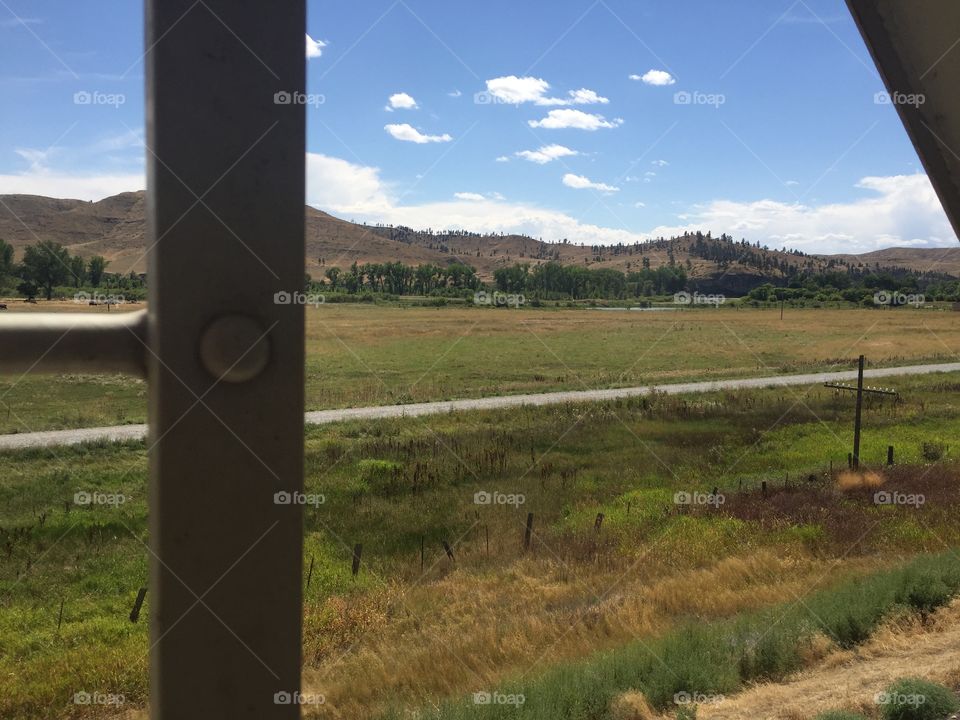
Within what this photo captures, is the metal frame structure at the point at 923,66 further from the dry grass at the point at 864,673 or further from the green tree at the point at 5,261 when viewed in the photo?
the dry grass at the point at 864,673

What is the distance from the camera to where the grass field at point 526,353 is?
93.9ft

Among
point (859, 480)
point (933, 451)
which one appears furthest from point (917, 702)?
point (933, 451)

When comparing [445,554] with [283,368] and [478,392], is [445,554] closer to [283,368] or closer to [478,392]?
[283,368]

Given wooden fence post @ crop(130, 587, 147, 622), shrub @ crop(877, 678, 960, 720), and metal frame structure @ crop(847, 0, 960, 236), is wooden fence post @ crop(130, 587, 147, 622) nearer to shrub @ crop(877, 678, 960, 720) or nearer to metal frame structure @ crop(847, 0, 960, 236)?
shrub @ crop(877, 678, 960, 720)

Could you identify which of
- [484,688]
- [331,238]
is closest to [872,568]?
[484,688]

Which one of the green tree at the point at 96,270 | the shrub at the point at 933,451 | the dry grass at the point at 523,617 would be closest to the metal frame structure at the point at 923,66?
the green tree at the point at 96,270

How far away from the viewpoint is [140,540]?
11883mm

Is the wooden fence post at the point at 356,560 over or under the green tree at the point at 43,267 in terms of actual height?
under

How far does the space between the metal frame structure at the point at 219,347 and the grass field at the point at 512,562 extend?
5.70 metres

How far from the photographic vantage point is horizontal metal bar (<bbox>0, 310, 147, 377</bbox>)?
22.5 inches

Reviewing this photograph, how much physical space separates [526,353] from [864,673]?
1762 inches

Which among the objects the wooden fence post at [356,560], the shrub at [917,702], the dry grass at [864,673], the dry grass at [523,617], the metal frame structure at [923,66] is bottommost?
the wooden fence post at [356,560]

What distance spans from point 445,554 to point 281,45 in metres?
11.8

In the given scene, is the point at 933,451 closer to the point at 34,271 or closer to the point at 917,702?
Answer: the point at 917,702
